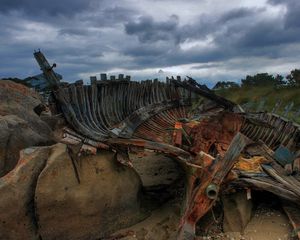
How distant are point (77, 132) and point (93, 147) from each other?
537 mm

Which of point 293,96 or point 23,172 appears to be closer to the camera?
point 23,172

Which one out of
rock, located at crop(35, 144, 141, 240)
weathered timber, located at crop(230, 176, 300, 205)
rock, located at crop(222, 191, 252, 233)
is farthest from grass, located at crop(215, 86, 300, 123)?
rock, located at crop(35, 144, 141, 240)

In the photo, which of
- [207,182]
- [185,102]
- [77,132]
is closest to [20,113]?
[77,132]

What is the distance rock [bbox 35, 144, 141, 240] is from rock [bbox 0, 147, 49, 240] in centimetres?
17

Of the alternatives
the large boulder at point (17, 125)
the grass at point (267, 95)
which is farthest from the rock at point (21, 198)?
the grass at point (267, 95)

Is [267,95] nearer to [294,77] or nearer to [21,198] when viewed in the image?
[294,77]

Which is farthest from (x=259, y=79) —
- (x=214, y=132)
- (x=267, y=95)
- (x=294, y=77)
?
(x=214, y=132)

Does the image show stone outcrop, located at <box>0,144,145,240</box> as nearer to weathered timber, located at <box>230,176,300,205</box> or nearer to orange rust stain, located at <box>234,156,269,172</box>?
weathered timber, located at <box>230,176,300,205</box>

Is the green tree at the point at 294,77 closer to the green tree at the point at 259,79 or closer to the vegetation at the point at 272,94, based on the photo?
the vegetation at the point at 272,94

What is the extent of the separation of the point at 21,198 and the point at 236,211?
3.46 m

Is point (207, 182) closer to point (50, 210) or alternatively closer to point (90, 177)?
point (90, 177)

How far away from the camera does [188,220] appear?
648 centimetres

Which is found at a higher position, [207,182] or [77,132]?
[77,132]

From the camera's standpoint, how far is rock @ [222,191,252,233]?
7.02 m
